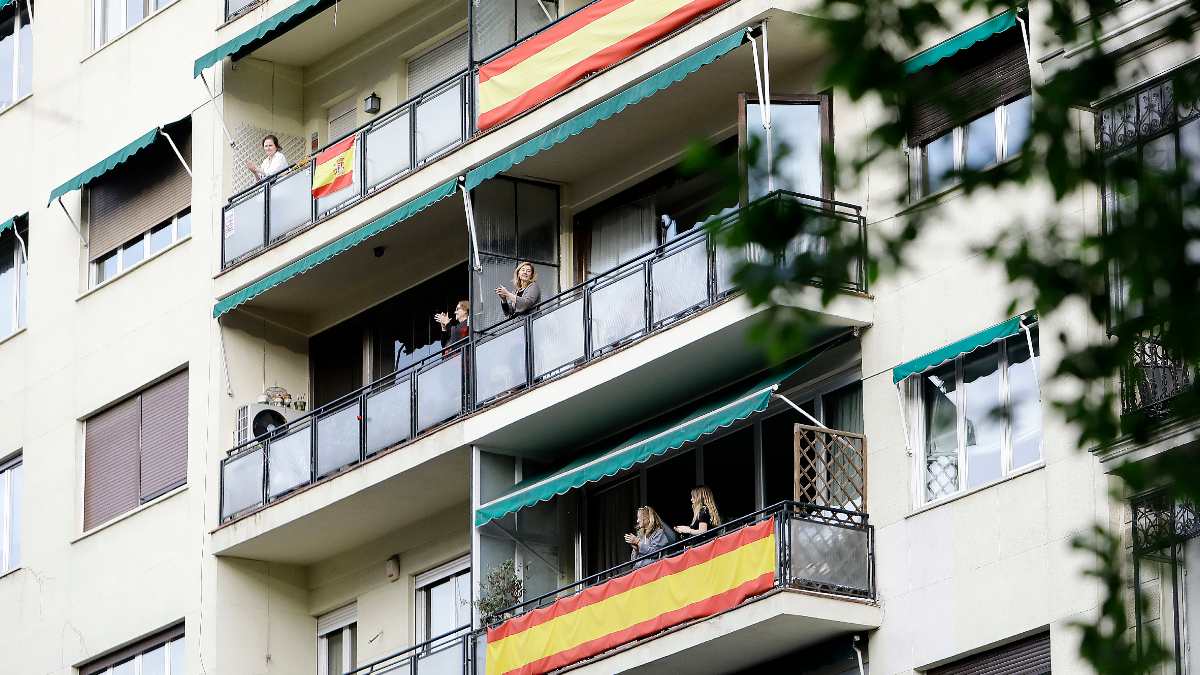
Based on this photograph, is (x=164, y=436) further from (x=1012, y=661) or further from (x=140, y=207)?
(x=1012, y=661)

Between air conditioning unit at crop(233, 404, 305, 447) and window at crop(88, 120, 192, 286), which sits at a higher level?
window at crop(88, 120, 192, 286)

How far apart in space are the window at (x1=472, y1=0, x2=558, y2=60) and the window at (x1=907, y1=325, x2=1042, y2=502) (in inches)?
286

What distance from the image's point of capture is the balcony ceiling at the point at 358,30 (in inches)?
1223

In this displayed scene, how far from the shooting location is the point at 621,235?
1104 inches

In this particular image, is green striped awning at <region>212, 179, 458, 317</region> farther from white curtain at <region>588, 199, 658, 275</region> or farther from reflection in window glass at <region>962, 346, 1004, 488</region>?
reflection in window glass at <region>962, 346, 1004, 488</region>

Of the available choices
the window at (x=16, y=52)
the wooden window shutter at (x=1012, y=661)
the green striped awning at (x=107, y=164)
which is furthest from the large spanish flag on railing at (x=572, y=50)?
the window at (x=16, y=52)

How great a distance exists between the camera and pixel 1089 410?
12.5 metres

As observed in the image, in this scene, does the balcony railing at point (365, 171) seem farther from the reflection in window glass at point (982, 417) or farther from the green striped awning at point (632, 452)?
the reflection in window glass at point (982, 417)

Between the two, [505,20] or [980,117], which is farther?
[505,20]

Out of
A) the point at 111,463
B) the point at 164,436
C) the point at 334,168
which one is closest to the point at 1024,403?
the point at 334,168

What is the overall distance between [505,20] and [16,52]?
35.0 feet

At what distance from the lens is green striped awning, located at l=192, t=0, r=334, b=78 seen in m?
31.0

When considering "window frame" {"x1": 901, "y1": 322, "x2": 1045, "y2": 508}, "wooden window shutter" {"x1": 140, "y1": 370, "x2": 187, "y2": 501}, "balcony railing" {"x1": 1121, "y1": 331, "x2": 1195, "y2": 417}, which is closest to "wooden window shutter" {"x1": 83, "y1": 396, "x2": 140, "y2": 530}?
"wooden window shutter" {"x1": 140, "y1": 370, "x2": 187, "y2": 501}

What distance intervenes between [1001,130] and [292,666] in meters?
11.2
